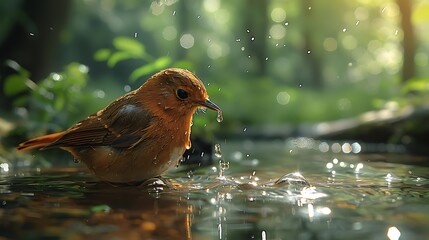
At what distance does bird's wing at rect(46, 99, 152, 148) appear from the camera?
4086mm

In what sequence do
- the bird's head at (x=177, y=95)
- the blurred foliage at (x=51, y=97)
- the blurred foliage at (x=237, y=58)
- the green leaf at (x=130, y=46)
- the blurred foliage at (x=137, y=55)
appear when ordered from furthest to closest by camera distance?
the blurred foliage at (x=237, y=58), the blurred foliage at (x=51, y=97), the green leaf at (x=130, y=46), the blurred foliage at (x=137, y=55), the bird's head at (x=177, y=95)

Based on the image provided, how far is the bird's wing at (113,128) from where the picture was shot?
13.4 ft

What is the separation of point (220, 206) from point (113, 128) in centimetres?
138

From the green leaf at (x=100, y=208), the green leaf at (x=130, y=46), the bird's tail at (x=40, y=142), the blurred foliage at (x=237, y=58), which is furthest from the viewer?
the blurred foliage at (x=237, y=58)

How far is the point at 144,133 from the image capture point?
402cm

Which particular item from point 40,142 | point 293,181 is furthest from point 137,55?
point 293,181

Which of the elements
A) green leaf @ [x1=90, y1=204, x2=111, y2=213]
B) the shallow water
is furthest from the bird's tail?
green leaf @ [x1=90, y1=204, x2=111, y2=213]

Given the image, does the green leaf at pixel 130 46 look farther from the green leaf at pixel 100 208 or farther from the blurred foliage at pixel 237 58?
the green leaf at pixel 100 208

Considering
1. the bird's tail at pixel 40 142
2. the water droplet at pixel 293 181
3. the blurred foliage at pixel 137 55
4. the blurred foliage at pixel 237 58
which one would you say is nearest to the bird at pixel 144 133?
the bird's tail at pixel 40 142

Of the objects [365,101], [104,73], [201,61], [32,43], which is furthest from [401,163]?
[201,61]

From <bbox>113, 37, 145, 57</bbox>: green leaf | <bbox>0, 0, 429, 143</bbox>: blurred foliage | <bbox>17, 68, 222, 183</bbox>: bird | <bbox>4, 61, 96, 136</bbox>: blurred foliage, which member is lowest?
<bbox>17, 68, 222, 183</bbox>: bird

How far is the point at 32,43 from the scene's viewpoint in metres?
11.1

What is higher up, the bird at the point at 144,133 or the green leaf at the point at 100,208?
the bird at the point at 144,133

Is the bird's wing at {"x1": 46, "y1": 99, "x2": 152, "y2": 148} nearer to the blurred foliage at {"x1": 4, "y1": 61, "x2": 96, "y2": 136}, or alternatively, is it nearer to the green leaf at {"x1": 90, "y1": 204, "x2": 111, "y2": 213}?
the green leaf at {"x1": 90, "y1": 204, "x2": 111, "y2": 213}
